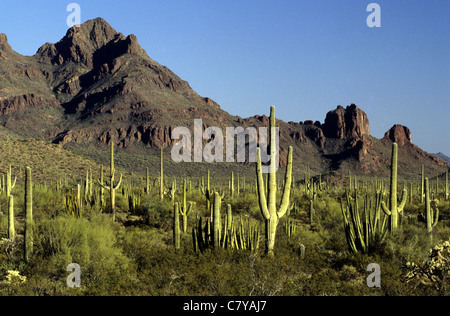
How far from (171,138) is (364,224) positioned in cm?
10668

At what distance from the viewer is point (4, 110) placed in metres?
125

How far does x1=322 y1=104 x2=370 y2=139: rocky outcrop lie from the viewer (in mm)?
140375

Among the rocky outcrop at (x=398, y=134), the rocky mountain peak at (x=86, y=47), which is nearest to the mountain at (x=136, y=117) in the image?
the rocky outcrop at (x=398, y=134)

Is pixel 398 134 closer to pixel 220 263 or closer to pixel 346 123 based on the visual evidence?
pixel 346 123

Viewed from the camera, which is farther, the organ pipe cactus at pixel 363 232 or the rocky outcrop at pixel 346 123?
the rocky outcrop at pixel 346 123

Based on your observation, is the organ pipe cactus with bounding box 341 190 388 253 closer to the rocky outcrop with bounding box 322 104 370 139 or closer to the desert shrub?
the desert shrub

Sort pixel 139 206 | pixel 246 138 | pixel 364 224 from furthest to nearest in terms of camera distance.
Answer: pixel 246 138
pixel 139 206
pixel 364 224

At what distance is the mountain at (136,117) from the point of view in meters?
114

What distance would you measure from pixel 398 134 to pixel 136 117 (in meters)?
88.9

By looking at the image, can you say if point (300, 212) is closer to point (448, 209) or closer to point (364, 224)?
point (448, 209)

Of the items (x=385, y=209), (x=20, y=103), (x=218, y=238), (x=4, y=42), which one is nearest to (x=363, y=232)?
(x=385, y=209)

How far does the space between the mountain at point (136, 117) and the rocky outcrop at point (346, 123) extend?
0.35 meters

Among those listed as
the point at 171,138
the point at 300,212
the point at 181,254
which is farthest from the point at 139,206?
the point at 171,138

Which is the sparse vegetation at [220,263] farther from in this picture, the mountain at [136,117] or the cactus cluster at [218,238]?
the mountain at [136,117]
